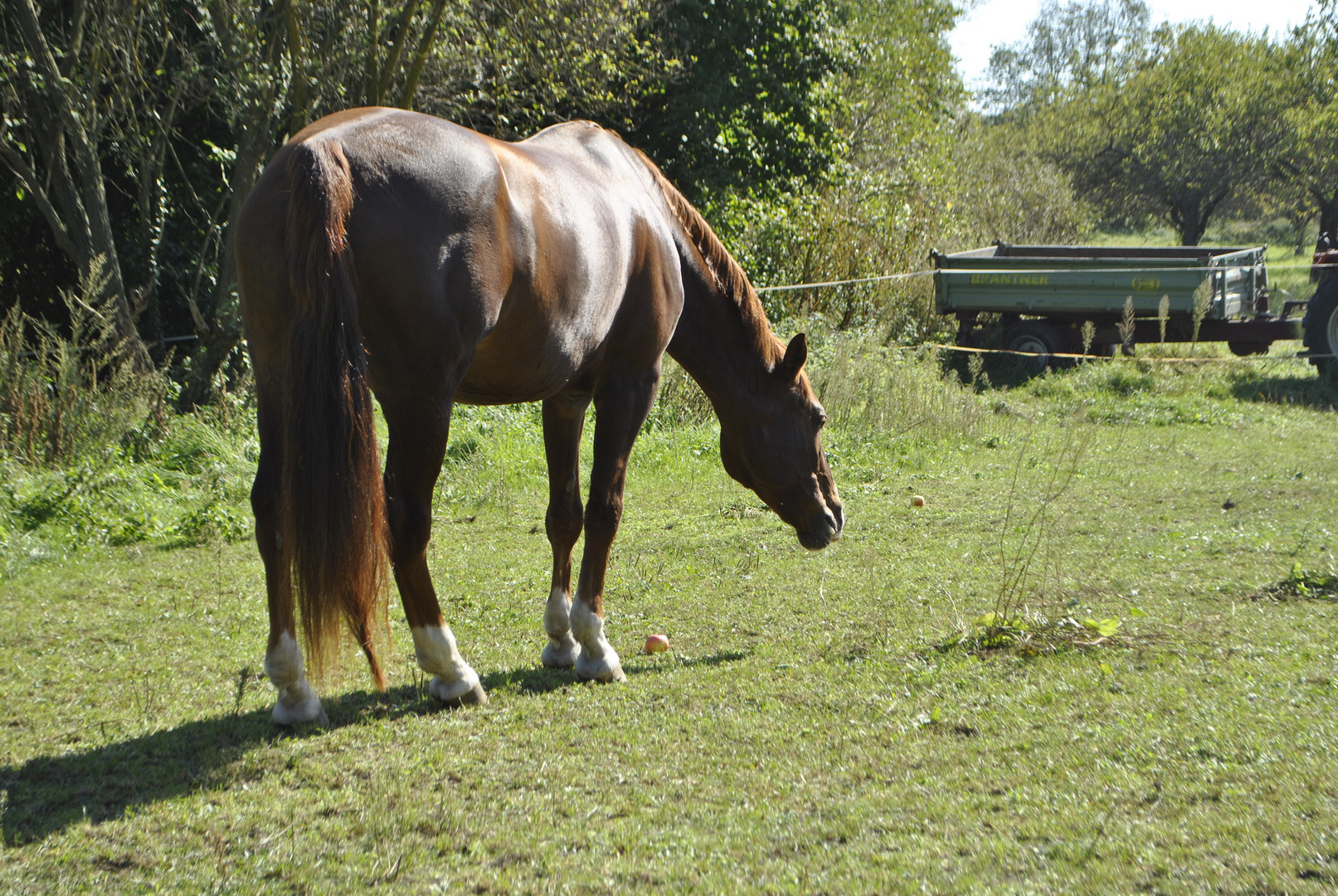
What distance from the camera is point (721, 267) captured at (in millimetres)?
4723

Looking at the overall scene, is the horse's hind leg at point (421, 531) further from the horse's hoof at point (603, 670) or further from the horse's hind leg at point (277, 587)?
the horse's hoof at point (603, 670)

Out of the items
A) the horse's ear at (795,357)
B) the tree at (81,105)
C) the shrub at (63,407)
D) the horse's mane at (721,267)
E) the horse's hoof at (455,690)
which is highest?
the tree at (81,105)

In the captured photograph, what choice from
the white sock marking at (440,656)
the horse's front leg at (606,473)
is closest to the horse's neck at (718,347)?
the horse's front leg at (606,473)

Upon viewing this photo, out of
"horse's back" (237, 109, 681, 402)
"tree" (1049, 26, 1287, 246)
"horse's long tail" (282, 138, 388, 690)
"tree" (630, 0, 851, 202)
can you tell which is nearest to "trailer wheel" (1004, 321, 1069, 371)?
"tree" (630, 0, 851, 202)

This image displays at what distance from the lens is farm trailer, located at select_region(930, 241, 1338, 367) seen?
1246 cm

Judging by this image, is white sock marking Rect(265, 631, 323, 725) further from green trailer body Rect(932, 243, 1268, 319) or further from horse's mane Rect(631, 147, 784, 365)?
green trailer body Rect(932, 243, 1268, 319)

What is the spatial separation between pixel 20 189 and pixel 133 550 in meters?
5.43

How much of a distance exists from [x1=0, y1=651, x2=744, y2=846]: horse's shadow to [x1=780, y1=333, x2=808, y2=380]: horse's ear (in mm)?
2186

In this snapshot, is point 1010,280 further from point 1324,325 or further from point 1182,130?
point 1182,130

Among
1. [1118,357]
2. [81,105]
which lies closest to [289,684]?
[81,105]

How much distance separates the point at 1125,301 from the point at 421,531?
453 inches

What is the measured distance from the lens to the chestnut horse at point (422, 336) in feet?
9.36

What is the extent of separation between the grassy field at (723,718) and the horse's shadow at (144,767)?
0.05 ft

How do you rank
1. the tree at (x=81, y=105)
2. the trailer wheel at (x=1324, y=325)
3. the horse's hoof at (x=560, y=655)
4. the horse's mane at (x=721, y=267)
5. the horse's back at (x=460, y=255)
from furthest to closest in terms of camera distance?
1. the trailer wheel at (x=1324, y=325)
2. the tree at (x=81, y=105)
3. the horse's mane at (x=721, y=267)
4. the horse's hoof at (x=560, y=655)
5. the horse's back at (x=460, y=255)
